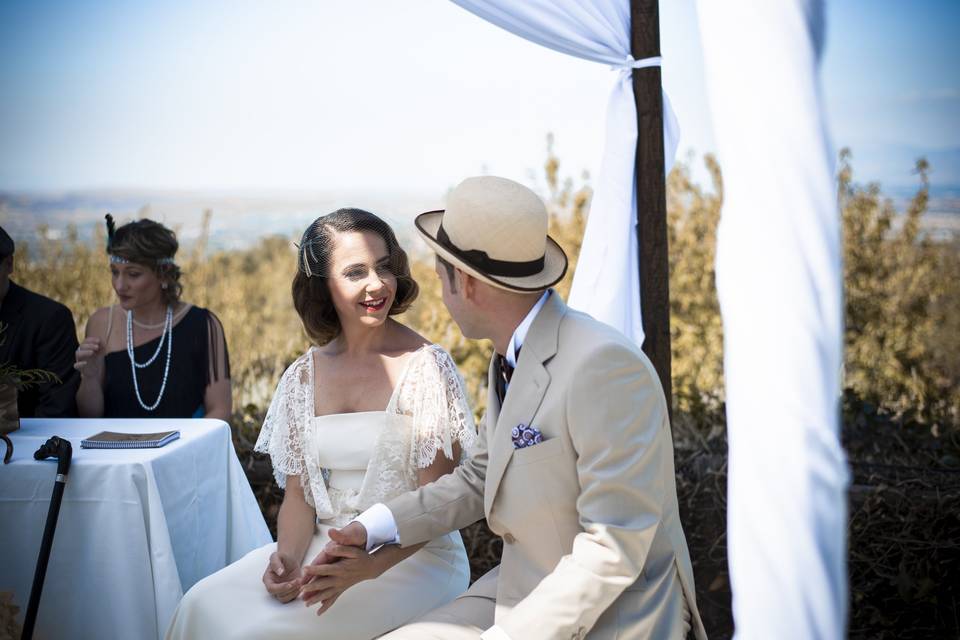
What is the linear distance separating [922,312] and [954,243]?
0.77 metres

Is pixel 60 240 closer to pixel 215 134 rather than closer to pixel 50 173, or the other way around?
pixel 50 173

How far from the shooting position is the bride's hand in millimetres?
1935

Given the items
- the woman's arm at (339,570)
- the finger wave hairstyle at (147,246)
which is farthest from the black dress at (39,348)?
the woman's arm at (339,570)

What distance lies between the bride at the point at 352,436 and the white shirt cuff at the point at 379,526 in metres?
0.10

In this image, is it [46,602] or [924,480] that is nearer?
[46,602]

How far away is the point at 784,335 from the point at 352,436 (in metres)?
1.41

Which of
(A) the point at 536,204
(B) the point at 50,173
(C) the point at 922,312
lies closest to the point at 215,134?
(B) the point at 50,173

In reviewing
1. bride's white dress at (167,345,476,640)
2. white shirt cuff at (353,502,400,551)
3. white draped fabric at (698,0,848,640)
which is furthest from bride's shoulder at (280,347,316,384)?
white draped fabric at (698,0,848,640)

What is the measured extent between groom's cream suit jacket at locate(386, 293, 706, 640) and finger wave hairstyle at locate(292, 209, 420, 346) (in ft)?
2.76

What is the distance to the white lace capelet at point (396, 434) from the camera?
2400mm

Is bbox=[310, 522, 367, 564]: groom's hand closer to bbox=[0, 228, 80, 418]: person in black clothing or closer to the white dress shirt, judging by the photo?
the white dress shirt

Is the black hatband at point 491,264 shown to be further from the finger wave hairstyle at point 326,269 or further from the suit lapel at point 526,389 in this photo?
the finger wave hairstyle at point 326,269

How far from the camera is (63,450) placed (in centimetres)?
235

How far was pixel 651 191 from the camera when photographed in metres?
3.13
